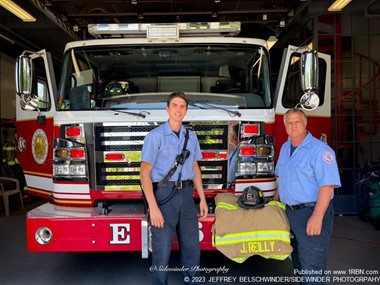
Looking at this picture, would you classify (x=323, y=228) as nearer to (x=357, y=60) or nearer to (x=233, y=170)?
(x=233, y=170)

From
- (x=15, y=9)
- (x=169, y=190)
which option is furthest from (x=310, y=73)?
(x=15, y=9)

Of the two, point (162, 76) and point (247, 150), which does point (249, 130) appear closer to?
point (247, 150)

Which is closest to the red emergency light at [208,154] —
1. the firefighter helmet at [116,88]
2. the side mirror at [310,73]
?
the side mirror at [310,73]

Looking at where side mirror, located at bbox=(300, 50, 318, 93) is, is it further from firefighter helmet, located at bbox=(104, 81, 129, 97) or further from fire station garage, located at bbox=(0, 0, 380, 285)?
firefighter helmet, located at bbox=(104, 81, 129, 97)

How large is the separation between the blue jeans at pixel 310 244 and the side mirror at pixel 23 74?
2.59 m

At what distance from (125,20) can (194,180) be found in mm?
3328

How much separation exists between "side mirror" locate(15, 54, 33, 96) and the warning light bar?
0.71m

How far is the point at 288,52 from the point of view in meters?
4.16

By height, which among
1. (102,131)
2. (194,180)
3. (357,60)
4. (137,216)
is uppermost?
(357,60)

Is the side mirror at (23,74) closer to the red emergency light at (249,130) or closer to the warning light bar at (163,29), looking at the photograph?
the warning light bar at (163,29)

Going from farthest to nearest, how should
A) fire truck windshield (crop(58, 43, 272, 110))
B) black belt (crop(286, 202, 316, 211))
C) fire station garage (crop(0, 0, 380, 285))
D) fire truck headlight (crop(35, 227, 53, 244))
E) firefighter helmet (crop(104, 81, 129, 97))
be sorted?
firefighter helmet (crop(104, 81, 129, 97))
fire truck windshield (crop(58, 43, 272, 110))
fire truck headlight (crop(35, 227, 53, 244))
fire station garage (crop(0, 0, 380, 285))
black belt (crop(286, 202, 316, 211))

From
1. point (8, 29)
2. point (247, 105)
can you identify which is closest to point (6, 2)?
point (8, 29)

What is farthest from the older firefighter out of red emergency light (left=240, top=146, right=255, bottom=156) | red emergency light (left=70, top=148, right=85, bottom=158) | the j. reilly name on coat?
Answer: red emergency light (left=70, top=148, right=85, bottom=158)

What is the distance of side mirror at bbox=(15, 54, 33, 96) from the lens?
151 inches
